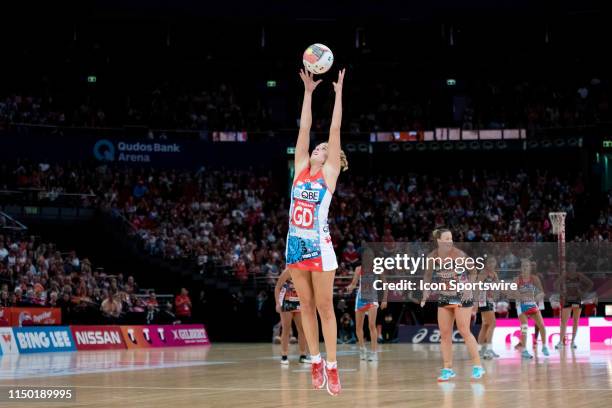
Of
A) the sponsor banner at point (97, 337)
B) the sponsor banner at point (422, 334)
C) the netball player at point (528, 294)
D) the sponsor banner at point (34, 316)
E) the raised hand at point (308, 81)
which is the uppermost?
the raised hand at point (308, 81)

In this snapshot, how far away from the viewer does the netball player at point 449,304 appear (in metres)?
16.4

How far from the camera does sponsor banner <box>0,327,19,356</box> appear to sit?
27.3m

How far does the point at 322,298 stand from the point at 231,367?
10.3m

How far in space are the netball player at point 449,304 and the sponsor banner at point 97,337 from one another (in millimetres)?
17461

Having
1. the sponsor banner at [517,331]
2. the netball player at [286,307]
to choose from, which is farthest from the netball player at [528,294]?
the sponsor banner at [517,331]

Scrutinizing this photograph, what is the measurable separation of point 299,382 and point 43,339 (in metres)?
15.5

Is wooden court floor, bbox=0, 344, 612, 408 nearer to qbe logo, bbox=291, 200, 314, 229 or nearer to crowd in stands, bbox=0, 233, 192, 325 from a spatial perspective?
qbe logo, bbox=291, 200, 314, 229

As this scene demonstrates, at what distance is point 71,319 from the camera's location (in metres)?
31.8

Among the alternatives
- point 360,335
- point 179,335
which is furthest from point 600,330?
point 179,335

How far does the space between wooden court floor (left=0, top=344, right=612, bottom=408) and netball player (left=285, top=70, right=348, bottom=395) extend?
2.98 feet

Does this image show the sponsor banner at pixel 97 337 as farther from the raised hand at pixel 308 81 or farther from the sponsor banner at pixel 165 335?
the raised hand at pixel 308 81

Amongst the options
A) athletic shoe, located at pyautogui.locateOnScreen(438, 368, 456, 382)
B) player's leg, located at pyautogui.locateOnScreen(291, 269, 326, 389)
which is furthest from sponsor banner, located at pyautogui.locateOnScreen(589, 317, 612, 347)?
player's leg, located at pyautogui.locateOnScreen(291, 269, 326, 389)

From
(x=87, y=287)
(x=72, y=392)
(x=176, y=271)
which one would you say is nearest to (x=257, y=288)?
(x=176, y=271)

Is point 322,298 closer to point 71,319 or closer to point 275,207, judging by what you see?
point 71,319
